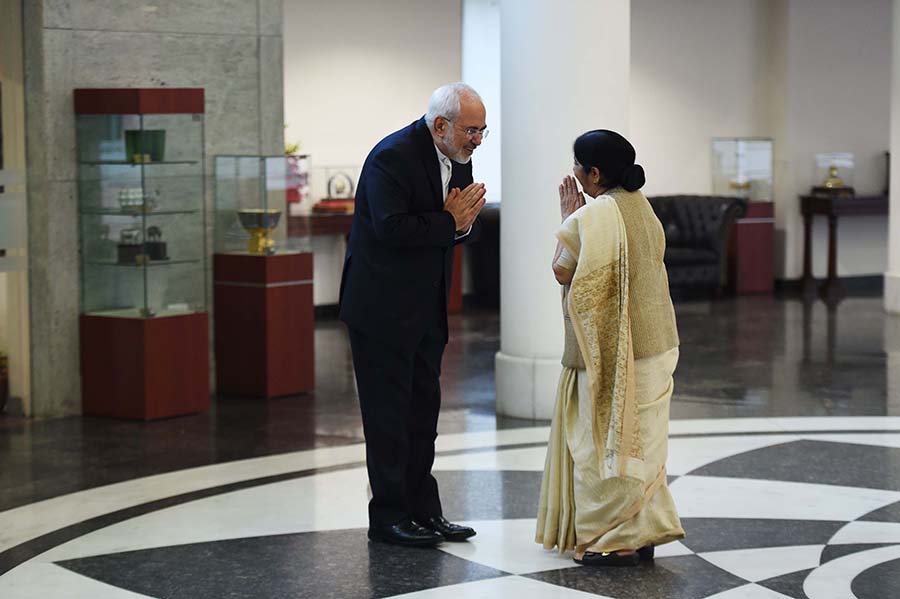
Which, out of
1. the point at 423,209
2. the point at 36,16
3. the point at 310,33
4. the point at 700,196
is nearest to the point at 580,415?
the point at 423,209

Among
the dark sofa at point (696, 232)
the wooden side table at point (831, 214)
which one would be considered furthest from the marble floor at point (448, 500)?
the wooden side table at point (831, 214)

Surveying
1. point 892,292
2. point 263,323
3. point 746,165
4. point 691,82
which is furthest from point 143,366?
point 691,82

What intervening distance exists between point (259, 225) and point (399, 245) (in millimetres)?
4097

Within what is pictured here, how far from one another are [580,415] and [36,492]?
2826 mm

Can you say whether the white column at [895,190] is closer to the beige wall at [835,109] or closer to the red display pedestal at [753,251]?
the red display pedestal at [753,251]

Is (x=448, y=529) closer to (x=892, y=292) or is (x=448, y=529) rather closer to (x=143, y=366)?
(x=143, y=366)

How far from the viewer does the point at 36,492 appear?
675 cm

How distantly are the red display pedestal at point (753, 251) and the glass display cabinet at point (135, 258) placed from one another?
28.3 ft

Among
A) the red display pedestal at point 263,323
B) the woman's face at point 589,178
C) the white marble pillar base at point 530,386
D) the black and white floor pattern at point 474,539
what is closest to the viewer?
the black and white floor pattern at point 474,539

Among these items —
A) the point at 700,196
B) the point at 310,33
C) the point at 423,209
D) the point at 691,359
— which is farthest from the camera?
the point at 700,196

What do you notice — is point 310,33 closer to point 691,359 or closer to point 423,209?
point 691,359

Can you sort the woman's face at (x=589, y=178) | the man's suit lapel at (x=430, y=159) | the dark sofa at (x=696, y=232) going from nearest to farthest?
the woman's face at (x=589, y=178) → the man's suit lapel at (x=430, y=159) → the dark sofa at (x=696, y=232)

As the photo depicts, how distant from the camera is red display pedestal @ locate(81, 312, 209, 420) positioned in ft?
28.0

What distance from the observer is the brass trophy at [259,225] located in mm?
9312
